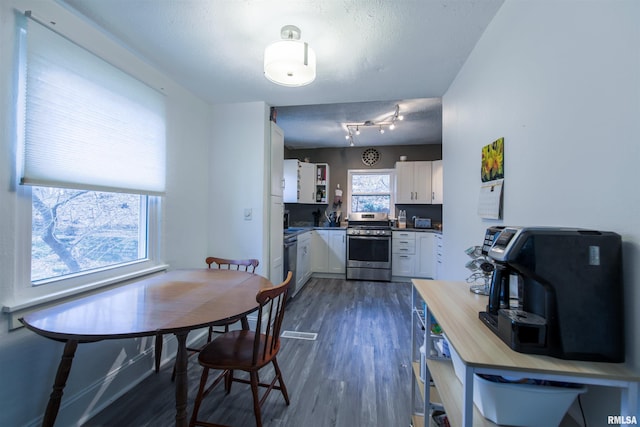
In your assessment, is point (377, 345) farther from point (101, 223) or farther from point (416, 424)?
point (101, 223)

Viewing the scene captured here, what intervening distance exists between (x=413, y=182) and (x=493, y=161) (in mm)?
3500

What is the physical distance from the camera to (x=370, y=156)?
527cm

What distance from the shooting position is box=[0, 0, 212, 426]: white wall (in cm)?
122

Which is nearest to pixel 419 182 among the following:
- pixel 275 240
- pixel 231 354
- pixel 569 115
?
pixel 275 240

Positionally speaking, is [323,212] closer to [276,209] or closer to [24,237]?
[276,209]

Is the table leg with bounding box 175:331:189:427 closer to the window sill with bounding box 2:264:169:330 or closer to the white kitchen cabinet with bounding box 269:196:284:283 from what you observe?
the window sill with bounding box 2:264:169:330

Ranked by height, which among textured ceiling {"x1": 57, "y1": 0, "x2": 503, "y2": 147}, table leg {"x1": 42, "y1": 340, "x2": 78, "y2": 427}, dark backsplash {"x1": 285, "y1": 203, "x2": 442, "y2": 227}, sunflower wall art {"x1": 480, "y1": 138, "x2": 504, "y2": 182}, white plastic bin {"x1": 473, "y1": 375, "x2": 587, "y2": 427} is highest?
textured ceiling {"x1": 57, "y1": 0, "x2": 503, "y2": 147}

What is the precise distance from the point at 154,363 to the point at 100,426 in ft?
1.80

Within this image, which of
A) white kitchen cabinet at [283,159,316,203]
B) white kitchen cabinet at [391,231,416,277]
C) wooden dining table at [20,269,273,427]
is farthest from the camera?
white kitchen cabinet at [283,159,316,203]

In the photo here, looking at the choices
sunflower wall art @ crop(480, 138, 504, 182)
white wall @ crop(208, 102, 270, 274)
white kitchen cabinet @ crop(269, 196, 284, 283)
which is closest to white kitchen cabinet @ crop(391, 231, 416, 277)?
white kitchen cabinet @ crop(269, 196, 284, 283)

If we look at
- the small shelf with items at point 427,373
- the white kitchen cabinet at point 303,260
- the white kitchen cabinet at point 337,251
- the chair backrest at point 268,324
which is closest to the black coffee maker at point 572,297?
the small shelf with items at point 427,373

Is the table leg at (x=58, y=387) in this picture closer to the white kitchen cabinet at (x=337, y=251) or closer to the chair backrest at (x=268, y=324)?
the chair backrest at (x=268, y=324)

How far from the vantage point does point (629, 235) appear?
0.71 m

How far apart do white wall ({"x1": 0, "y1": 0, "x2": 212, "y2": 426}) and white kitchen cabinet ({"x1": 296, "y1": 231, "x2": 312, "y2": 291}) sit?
1.70 meters
